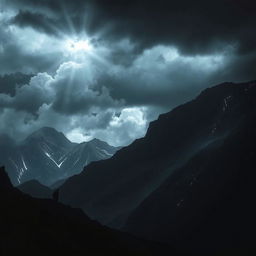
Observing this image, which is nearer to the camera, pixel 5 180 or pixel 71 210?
pixel 5 180

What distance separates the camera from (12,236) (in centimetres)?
11500

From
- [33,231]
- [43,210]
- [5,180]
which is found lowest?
[33,231]

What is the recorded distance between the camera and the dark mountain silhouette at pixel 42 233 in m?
114

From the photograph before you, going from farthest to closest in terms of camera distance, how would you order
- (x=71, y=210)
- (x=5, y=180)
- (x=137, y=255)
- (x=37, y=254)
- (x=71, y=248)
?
(x=71, y=210) < (x=5, y=180) < (x=137, y=255) < (x=71, y=248) < (x=37, y=254)

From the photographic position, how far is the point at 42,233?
125062mm

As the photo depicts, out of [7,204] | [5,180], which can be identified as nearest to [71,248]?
[7,204]

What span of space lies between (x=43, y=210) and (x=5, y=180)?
38.6 meters

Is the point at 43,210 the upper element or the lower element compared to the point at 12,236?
upper

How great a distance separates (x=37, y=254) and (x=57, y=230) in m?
24.6

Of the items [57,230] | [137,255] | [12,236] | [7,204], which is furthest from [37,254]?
[137,255]

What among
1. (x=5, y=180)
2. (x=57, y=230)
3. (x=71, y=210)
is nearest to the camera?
(x=57, y=230)

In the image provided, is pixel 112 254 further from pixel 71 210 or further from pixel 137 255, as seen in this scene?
pixel 71 210

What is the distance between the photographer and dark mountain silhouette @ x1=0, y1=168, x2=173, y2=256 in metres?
114

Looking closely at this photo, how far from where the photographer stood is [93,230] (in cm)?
15562
